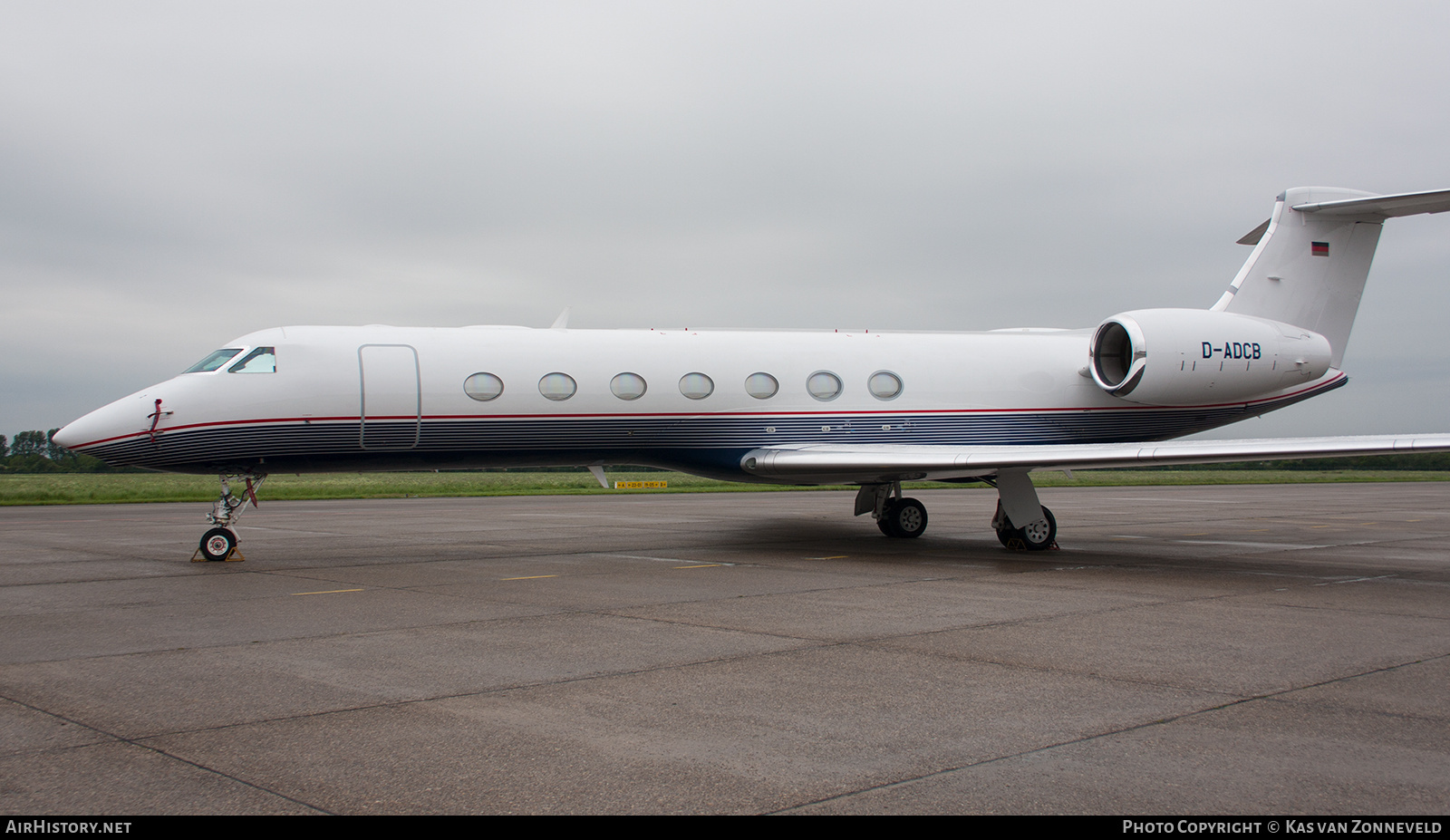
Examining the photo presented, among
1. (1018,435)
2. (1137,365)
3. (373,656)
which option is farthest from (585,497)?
(373,656)

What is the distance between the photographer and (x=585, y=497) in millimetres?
30562

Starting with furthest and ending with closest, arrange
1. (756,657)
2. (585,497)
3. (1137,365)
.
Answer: (585,497) < (1137,365) < (756,657)

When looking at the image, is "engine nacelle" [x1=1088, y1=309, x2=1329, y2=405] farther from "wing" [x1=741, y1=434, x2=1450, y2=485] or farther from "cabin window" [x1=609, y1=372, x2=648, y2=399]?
"cabin window" [x1=609, y1=372, x2=648, y2=399]

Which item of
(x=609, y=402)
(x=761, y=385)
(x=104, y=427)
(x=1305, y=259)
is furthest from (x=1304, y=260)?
(x=104, y=427)

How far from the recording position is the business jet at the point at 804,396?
11.8m

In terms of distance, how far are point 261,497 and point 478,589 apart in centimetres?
2490

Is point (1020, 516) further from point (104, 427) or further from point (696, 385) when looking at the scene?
point (104, 427)

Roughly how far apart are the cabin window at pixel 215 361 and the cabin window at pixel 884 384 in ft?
28.0

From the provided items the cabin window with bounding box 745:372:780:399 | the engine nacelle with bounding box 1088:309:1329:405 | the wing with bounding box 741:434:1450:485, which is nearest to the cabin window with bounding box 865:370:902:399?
the wing with bounding box 741:434:1450:485

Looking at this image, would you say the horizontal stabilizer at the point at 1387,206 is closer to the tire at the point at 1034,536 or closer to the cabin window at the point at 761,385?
the tire at the point at 1034,536

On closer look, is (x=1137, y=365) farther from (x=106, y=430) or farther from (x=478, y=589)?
(x=106, y=430)

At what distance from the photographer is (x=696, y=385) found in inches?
535

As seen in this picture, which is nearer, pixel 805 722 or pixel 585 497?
pixel 805 722

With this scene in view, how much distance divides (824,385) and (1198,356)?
5.33 metres
